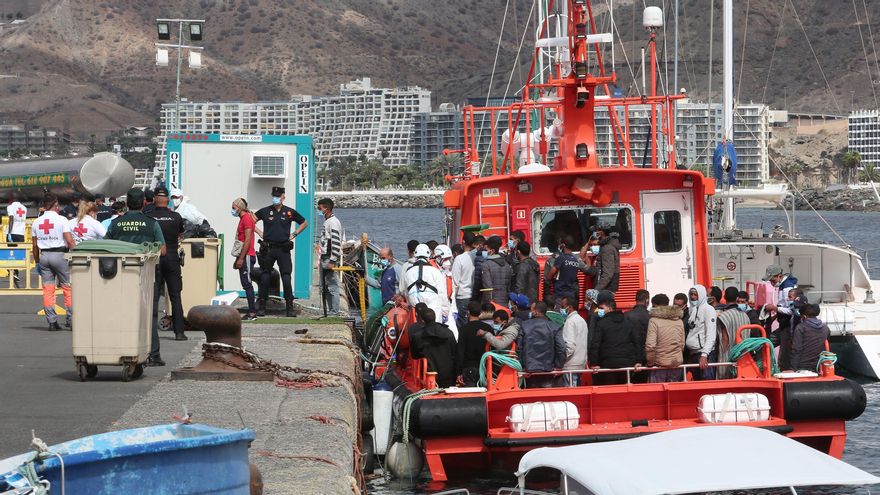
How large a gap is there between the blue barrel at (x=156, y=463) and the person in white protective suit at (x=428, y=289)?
8.29m

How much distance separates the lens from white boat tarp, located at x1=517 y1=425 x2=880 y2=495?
27.1ft

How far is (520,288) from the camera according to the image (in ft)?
51.2

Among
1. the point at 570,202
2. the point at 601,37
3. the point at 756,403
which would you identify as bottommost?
the point at 756,403

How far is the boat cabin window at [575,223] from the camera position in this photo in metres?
16.7

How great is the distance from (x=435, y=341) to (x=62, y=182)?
72.5 ft

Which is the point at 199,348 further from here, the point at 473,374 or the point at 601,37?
the point at 601,37

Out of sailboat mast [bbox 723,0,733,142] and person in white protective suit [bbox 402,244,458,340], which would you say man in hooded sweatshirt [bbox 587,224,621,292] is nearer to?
person in white protective suit [bbox 402,244,458,340]

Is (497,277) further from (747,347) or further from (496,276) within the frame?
(747,347)

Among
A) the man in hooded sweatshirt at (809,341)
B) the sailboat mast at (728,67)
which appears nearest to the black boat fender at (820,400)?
the man in hooded sweatshirt at (809,341)

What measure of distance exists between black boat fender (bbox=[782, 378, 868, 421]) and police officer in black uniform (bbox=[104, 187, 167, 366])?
6.34 metres

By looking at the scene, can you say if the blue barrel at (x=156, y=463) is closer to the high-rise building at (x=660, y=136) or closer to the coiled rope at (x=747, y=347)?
the coiled rope at (x=747, y=347)

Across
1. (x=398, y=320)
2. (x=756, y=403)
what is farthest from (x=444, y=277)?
(x=756, y=403)

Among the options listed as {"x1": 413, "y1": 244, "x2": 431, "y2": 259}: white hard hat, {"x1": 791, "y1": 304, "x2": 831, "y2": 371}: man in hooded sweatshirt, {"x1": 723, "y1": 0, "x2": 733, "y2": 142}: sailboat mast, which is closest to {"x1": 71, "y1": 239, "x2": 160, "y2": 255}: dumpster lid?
{"x1": 413, "y1": 244, "x2": 431, "y2": 259}: white hard hat

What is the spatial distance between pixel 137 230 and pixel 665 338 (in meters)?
A: 5.43
